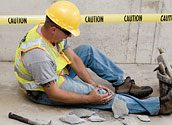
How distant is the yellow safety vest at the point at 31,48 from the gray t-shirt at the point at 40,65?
62 millimetres

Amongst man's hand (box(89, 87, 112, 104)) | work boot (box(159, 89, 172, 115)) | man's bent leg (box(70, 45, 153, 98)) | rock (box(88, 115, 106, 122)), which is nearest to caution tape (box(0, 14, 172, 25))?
man's bent leg (box(70, 45, 153, 98))

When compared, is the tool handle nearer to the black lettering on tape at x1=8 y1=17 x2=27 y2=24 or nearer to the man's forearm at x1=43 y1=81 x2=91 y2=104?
the man's forearm at x1=43 y1=81 x2=91 y2=104

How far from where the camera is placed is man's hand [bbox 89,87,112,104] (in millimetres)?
2879

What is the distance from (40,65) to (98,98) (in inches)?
30.1

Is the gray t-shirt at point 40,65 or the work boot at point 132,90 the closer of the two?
the gray t-shirt at point 40,65

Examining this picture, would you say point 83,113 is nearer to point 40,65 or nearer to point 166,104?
point 40,65

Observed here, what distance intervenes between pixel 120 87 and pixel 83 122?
85cm

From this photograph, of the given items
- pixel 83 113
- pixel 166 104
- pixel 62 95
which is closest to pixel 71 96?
pixel 62 95

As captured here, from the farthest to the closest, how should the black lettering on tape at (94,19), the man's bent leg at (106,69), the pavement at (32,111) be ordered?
the black lettering on tape at (94,19), the man's bent leg at (106,69), the pavement at (32,111)

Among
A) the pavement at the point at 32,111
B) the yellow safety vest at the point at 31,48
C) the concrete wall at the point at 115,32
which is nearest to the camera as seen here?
the yellow safety vest at the point at 31,48

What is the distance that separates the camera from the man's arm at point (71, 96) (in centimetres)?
267

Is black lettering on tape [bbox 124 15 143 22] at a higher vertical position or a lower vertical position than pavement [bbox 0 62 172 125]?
higher

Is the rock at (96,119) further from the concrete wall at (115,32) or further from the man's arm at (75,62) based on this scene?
the concrete wall at (115,32)

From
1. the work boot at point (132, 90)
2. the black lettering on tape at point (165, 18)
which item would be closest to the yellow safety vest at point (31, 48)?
the work boot at point (132, 90)
